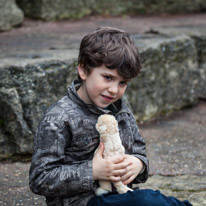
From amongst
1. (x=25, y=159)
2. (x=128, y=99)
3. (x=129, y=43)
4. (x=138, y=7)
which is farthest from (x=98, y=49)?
(x=138, y=7)

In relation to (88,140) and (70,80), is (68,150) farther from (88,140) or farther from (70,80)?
(70,80)

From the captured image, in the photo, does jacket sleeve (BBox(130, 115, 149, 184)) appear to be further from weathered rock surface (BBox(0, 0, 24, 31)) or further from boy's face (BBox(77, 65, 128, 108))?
weathered rock surface (BBox(0, 0, 24, 31))

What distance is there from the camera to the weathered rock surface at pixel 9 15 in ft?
15.8

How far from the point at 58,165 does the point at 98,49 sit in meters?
0.53

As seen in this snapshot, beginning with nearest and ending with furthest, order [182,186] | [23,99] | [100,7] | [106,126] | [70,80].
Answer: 1. [106,126]
2. [182,186]
3. [23,99]
4. [70,80]
5. [100,7]

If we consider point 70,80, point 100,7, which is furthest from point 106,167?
point 100,7

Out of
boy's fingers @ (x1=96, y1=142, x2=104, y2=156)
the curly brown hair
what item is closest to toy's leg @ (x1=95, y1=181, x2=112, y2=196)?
boy's fingers @ (x1=96, y1=142, x2=104, y2=156)

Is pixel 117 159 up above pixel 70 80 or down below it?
above

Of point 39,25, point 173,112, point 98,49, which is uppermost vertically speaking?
point 98,49

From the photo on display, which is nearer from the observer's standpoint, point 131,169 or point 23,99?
point 131,169

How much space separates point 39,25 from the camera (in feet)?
17.0

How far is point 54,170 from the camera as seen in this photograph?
1899 millimetres

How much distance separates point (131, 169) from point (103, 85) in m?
0.41

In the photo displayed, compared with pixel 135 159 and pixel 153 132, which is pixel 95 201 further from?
pixel 153 132
